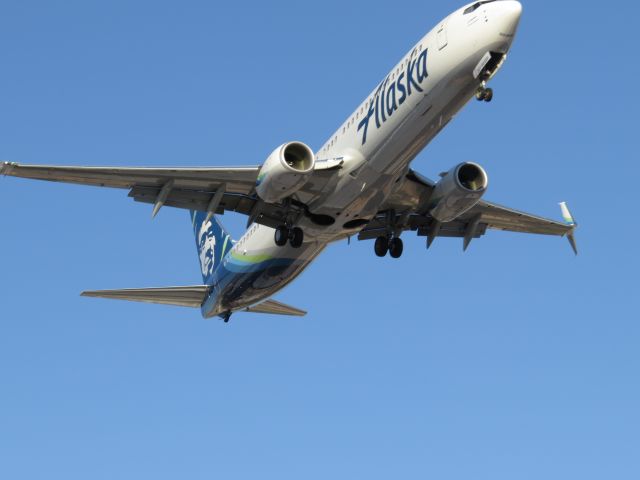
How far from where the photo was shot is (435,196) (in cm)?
3478

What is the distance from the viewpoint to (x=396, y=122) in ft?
99.5

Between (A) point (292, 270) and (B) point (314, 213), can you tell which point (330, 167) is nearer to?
(B) point (314, 213)

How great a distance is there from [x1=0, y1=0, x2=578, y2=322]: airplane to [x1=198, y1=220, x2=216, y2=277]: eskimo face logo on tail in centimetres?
201

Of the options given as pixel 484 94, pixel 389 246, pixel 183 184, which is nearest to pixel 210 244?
pixel 389 246

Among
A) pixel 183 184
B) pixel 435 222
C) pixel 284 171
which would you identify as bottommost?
pixel 284 171

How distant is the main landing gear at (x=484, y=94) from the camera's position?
2880 centimetres

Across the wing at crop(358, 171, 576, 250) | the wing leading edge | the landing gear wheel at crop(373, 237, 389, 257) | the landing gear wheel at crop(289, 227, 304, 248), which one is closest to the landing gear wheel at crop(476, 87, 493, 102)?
the wing at crop(358, 171, 576, 250)

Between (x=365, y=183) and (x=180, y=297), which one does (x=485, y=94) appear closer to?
(x=365, y=183)

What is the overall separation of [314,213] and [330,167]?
2318mm

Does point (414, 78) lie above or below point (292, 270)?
above

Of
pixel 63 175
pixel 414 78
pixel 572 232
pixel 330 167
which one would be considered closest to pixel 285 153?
pixel 330 167

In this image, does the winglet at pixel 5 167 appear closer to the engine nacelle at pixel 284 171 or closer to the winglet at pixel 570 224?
the engine nacelle at pixel 284 171

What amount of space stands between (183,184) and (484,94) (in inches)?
393

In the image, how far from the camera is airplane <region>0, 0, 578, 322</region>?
29.2m
